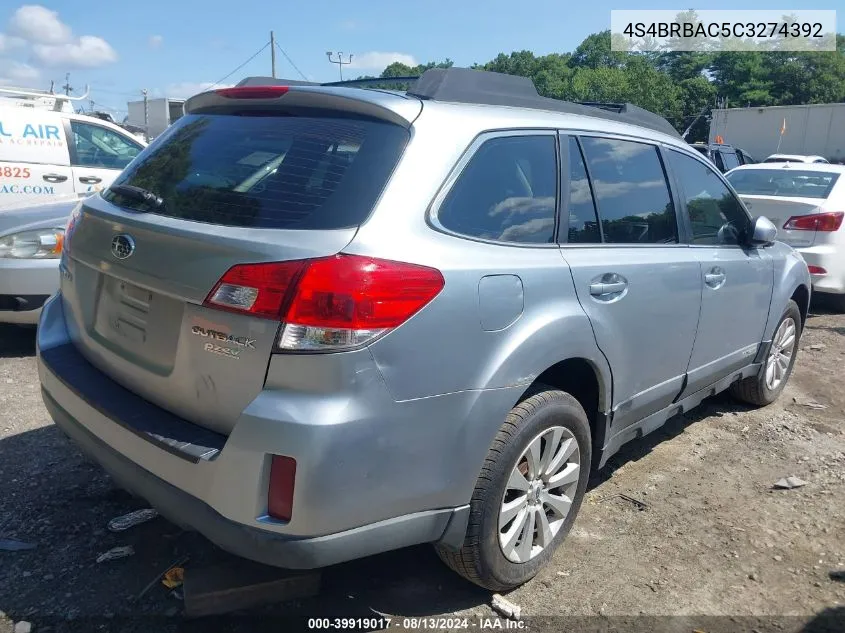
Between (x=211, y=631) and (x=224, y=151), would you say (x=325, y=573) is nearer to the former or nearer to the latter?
(x=211, y=631)

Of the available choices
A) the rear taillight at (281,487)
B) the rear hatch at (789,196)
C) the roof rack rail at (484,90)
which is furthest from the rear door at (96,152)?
the rear hatch at (789,196)

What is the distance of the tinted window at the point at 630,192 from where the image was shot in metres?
3.03

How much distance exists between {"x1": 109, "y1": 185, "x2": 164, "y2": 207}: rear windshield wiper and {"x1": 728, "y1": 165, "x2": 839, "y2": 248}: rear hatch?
20.5ft

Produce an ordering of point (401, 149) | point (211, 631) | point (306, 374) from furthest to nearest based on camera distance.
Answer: point (211, 631) → point (401, 149) → point (306, 374)

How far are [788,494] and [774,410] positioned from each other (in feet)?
4.43

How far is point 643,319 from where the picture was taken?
304cm

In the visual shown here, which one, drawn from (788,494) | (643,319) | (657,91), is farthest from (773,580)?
(657,91)

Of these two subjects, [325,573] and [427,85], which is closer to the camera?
[427,85]

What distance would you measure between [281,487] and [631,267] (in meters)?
1.77

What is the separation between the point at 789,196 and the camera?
7492mm

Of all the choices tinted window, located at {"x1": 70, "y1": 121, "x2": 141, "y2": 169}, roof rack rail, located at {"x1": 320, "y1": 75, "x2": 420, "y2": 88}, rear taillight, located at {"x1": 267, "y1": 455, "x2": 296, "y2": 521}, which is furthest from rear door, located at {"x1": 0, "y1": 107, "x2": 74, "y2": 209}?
rear taillight, located at {"x1": 267, "y1": 455, "x2": 296, "y2": 521}

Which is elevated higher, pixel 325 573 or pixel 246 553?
pixel 246 553

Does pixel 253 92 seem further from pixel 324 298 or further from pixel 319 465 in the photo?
pixel 319 465

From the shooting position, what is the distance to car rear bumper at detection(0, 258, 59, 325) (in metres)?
4.68
